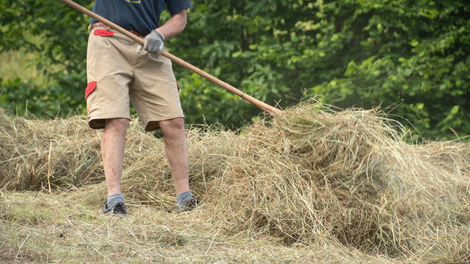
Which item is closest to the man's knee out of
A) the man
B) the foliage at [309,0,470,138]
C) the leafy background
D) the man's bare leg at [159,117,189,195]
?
the man

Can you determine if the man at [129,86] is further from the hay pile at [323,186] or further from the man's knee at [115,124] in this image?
the hay pile at [323,186]

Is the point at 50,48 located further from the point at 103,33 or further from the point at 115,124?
the point at 115,124

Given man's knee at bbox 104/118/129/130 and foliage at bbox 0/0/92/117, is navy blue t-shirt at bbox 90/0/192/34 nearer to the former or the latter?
man's knee at bbox 104/118/129/130

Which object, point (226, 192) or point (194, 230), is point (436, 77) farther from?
point (194, 230)

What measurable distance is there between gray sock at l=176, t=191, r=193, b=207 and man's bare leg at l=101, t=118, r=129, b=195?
37cm

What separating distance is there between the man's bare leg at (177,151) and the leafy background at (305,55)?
1.80m

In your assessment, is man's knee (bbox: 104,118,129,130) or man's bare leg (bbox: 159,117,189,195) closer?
man's knee (bbox: 104,118,129,130)

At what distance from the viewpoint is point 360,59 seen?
214 inches

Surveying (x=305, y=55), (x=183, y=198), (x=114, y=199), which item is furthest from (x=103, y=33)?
(x=305, y=55)

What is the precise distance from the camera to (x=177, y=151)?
2789 mm

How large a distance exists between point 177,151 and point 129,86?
0.50 meters

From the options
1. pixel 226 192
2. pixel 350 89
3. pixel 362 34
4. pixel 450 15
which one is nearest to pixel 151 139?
pixel 226 192

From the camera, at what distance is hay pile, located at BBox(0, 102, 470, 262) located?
230 cm

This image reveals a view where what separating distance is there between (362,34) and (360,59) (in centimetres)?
29
